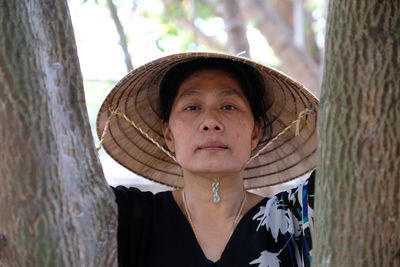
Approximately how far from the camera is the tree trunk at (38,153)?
4.20ft

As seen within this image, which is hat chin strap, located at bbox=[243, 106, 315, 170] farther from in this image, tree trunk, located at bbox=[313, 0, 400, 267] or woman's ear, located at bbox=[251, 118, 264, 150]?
tree trunk, located at bbox=[313, 0, 400, 267]

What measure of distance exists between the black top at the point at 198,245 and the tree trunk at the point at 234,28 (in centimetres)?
208

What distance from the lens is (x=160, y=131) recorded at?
246 centimetres

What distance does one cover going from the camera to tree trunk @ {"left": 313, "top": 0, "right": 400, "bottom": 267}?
4.02 feet

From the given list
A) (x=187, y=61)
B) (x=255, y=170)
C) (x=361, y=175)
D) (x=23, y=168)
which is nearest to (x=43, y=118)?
(x=23, y=168)

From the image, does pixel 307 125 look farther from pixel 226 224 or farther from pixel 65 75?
pixel 65 75

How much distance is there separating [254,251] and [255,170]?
0.52 meters

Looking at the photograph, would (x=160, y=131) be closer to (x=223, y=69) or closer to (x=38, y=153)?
(x=223, y=69)

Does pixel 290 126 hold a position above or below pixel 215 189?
above

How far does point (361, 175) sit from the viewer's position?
4.04ft

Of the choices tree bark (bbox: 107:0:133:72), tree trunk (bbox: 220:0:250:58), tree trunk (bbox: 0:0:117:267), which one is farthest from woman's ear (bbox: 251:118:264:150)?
tree trunk (bbox: 220:0:250:58)

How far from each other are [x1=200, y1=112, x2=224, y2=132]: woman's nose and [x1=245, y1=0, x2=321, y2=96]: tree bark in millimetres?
3376

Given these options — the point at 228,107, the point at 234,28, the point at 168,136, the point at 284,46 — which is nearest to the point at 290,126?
the point at 228,107

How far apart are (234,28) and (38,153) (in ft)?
10.1
